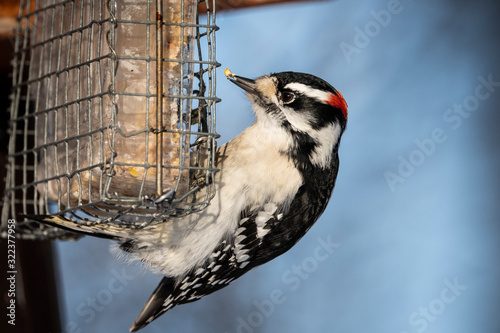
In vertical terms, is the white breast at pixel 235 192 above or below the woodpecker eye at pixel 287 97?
below

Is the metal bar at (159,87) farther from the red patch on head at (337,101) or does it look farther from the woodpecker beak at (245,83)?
the red patch on head at (337,101)

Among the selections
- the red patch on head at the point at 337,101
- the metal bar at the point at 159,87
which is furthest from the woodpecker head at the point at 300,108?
the metal bar at the point at 159,87

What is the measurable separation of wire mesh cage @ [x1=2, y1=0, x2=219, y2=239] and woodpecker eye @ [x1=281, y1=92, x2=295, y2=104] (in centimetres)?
39

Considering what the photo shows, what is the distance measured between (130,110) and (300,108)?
0.83 m

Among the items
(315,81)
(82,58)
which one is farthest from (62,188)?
(315,81)

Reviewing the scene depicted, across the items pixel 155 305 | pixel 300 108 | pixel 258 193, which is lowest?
pixel 155 305

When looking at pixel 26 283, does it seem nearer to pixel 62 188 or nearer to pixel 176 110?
pixel 62 188

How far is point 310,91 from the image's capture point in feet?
→ 10.2

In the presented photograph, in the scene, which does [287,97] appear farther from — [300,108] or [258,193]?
[258,193]

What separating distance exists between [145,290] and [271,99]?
2.84m

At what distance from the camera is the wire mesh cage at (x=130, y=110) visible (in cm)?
262

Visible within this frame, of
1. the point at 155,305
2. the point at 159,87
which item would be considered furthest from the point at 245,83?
the point at 155,305

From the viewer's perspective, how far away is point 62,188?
295cm

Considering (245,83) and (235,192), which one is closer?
(235,192)
